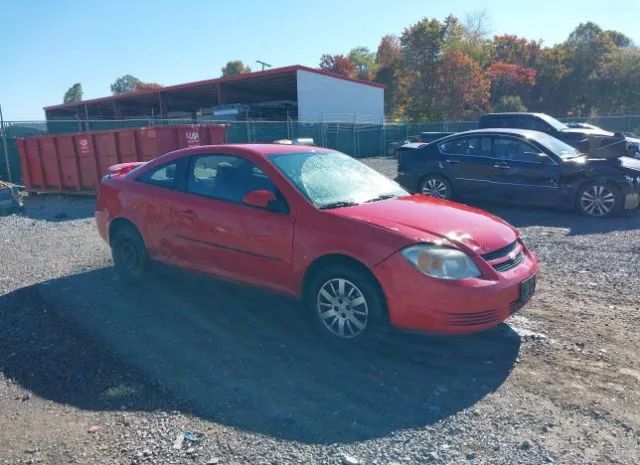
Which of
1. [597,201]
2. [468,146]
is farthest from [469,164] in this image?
[597,201]

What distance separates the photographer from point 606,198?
9148 millimetres

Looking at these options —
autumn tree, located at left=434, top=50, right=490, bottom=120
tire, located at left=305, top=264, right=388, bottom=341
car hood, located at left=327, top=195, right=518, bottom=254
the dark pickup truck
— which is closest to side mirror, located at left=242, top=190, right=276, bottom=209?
car hood, located at left=327, top=195, right=518, bottom=254

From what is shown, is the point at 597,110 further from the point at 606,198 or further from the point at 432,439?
the point at 432,439

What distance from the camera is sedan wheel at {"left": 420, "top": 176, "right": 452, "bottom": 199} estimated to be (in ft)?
34.2

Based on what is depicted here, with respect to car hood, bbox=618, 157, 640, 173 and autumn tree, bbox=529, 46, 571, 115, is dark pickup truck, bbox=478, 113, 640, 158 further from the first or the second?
autumn tree, bbox=529, 46, 571, 115

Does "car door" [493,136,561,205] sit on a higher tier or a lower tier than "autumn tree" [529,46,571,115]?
lower

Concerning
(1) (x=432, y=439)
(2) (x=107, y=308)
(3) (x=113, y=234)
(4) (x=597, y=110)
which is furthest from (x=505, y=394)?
(4) (x=597, y=110)

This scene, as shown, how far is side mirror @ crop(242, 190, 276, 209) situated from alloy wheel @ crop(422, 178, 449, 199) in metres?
6.37

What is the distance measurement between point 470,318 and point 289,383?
1.38 m

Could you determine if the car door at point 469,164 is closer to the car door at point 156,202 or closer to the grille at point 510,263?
the grille at point 510,263

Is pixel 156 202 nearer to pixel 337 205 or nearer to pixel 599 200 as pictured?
pixel 337 205

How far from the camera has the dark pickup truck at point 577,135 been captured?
383 inches

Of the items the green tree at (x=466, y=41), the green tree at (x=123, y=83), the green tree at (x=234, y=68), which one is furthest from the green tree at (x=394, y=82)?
the green tree at (x=123, y=83)

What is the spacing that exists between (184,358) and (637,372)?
3.34 m
